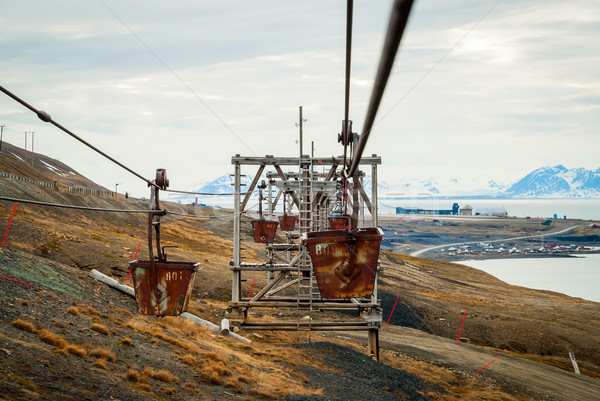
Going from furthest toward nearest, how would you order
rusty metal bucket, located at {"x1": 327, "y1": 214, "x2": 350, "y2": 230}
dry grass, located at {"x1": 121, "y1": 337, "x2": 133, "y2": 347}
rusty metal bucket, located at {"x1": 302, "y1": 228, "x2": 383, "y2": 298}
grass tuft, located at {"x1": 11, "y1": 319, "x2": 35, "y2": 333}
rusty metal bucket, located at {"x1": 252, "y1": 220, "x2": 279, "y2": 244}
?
rusty metal bucket, located at {"x1": 252, "y1": 220, "x2": 279, "y2": 244} < dry grass, located at {"x1": 121, "y1": 337, "x2": 133, "y2": 347} < grass tuft, located at {"x1": 11, "y1": 319, "x2": 35, "y2": 333} < rusty metal bucket, located at {"x1": 327, "y1": 214, "x2": 350, "y2": 230} < rusty metal bucket, located at {"x1": 302, "y1": 228, "x2": 383, "y2": 298}

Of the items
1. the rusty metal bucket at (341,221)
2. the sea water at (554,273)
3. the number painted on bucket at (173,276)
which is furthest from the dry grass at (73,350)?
the sea water at (554,273)

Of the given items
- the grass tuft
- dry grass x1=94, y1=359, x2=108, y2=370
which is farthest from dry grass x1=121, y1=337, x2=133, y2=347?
the grass tuft

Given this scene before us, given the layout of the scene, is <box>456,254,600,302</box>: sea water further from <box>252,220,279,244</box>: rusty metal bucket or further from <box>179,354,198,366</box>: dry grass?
<box>179,354,198,366</box>: dry grass

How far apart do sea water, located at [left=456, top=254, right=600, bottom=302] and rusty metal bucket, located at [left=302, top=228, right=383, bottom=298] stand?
337 feet

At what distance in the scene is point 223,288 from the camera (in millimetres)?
35969

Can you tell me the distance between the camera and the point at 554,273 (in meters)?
136

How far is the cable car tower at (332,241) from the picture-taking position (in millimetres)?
5780

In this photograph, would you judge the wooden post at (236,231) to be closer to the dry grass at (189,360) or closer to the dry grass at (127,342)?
the dry grass at (189,360)

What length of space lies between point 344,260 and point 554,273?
142 metres

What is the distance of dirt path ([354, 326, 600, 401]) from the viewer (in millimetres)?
26844

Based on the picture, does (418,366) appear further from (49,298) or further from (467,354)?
(49,298)

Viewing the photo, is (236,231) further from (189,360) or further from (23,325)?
(23,325)

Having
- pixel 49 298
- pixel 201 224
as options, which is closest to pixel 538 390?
pixel 49 298

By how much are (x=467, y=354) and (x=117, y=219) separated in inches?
1942
